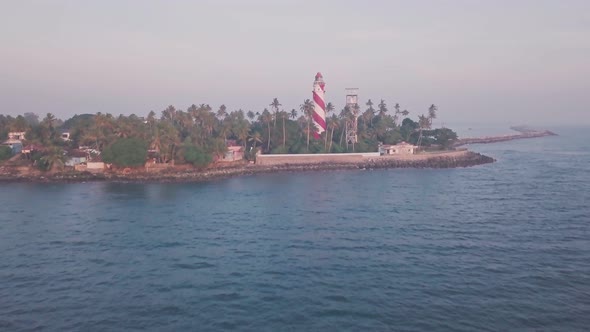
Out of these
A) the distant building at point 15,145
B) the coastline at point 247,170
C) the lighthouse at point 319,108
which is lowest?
the coastline at point 247,170

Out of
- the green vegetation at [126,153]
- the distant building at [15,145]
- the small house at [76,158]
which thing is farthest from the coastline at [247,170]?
the distant building at [15,145]

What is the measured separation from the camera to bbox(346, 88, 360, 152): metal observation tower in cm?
6989

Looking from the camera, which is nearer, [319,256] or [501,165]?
[319,256]

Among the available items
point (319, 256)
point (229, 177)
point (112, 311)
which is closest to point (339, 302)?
point (319, 256)

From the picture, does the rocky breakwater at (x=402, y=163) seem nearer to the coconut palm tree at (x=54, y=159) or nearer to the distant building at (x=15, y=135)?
the coconut palm tree at (x=54, y=159)

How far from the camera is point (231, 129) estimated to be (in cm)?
6725

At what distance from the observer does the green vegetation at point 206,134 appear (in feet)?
173

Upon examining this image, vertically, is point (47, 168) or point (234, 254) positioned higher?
point (47, 168)

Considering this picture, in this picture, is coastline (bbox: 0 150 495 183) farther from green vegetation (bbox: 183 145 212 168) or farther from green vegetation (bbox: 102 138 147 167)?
green vegetation (bbox: 102 138 147 167)

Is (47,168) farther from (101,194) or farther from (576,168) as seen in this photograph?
(576,168)

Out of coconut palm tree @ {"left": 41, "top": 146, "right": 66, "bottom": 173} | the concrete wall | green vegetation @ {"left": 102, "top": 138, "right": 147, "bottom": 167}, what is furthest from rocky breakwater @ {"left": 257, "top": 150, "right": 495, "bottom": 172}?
coconut palm tree @ {"left": 41, "top": 146, "right": 66, "bottom": 173}

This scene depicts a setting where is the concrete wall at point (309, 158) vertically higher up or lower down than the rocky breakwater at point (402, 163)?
higher up

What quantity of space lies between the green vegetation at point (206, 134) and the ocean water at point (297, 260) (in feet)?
38.8

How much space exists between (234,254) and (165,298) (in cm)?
592
